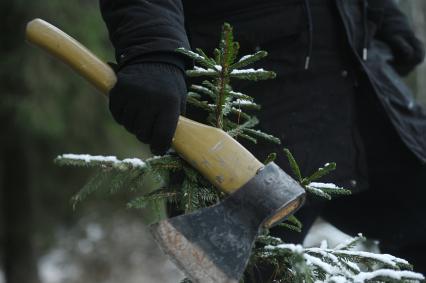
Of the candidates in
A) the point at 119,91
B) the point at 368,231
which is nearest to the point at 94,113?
the point at 368,231

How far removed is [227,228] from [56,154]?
6.79 meters

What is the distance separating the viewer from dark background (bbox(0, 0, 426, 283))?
6777mm

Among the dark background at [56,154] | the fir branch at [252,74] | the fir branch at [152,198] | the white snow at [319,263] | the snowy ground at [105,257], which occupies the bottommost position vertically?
the snowy ground at [105,257]

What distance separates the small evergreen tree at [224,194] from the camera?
59.7 inches

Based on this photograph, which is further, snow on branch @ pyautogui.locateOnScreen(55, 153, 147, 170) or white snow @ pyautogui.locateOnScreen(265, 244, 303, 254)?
snow on branch @ pyautogui.locateOnScreen(55, 153, 147, 170)

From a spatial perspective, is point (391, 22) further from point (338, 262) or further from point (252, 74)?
point (338, 262)

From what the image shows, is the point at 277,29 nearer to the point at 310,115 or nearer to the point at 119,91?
the point at 310,115

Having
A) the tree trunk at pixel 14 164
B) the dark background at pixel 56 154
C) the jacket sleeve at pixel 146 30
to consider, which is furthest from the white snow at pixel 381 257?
the tree trunk at pixel 14 164

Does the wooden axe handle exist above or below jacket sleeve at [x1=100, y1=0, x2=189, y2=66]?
below

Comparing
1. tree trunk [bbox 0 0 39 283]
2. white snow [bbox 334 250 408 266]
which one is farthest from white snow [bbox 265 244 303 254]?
tree trunk [bbox 0 0 39 283]

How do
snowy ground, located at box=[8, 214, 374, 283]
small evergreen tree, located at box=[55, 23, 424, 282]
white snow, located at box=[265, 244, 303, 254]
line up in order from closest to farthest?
white snow, located at box=[265, 244, 303, 254] → small evergreen tree, located at box=[55, 23, 424, 282] → snowy ground, located at box=[8, 214, 374, 283]

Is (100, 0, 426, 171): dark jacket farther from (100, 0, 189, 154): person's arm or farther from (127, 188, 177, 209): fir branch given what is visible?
(127, 188, 177, 209): fir branch

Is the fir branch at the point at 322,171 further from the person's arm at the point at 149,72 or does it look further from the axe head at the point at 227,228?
the person's arm at the point at 149,72

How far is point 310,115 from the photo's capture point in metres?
2.02
